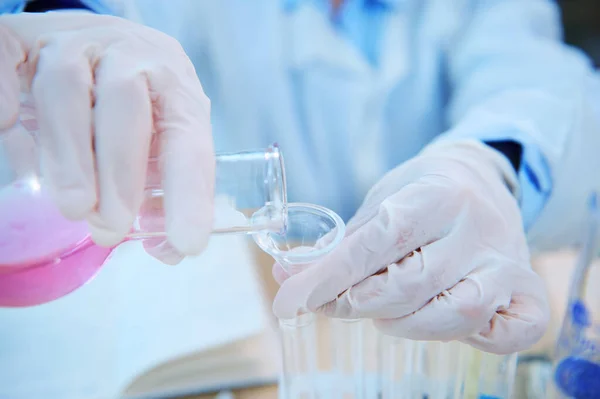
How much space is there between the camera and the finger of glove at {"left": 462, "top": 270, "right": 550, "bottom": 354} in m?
0.49

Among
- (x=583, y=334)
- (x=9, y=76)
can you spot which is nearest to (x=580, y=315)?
(x=583, y=334)

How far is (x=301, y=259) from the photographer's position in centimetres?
45

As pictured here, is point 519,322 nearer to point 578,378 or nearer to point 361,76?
point 578,378

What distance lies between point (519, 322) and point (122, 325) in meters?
0.51

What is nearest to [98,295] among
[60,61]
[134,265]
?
[134,265]

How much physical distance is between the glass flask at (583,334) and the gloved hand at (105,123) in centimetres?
48

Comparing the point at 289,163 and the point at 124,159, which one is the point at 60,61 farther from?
the point at 289,163

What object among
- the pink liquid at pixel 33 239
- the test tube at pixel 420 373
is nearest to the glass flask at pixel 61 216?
the pink liquid at pixel 33 239

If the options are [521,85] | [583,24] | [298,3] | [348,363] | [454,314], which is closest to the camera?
[454,314]

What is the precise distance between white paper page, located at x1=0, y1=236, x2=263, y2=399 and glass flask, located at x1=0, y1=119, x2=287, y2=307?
0.15 meters

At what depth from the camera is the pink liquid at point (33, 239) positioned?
16.0 inches

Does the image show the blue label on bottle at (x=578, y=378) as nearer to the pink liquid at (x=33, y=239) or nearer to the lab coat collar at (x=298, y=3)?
the pink liquid at (x=33, y=239)

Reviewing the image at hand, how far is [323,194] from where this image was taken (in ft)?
3.15

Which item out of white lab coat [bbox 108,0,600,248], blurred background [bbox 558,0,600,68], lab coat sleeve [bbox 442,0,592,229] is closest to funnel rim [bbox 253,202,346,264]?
lab coat sleeve [bbox 442,0,592,229]
